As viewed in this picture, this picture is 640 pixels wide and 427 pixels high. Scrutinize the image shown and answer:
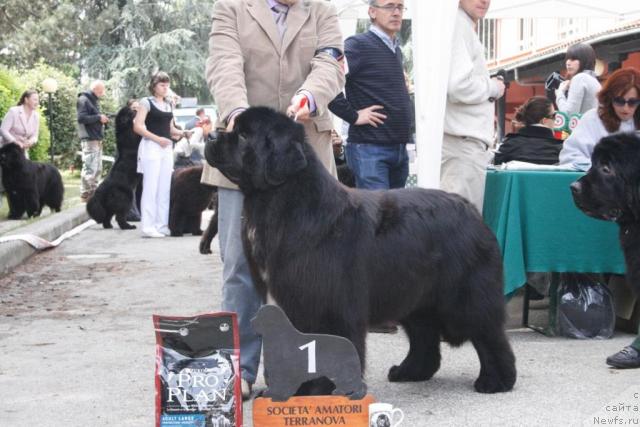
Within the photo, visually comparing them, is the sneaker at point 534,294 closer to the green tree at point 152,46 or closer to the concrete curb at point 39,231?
the concrete curb at point 39,231

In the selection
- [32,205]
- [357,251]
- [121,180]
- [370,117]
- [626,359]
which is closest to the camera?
[357,251]

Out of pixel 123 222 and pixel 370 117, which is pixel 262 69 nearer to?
pixel 370 117

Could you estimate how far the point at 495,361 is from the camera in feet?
15.6

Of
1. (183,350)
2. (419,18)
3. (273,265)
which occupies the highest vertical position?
(419,18)

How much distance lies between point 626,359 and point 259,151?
2.58m

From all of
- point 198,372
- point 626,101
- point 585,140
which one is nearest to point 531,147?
point 585,140

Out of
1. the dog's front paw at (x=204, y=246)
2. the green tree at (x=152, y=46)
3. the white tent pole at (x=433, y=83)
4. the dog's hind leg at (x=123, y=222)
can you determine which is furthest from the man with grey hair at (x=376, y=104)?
the green tree at (x=152, y=46)

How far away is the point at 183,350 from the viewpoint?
379 cm

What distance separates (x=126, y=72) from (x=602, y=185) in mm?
32996

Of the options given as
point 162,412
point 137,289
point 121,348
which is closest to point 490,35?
point 137,289

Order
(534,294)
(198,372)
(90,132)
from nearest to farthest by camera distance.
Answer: (198,372)
(534,294)
(90,132)

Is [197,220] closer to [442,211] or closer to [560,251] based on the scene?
[560,251]

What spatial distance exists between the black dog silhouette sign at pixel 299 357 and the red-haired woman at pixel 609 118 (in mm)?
3045

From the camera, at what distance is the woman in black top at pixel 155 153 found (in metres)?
12.6
